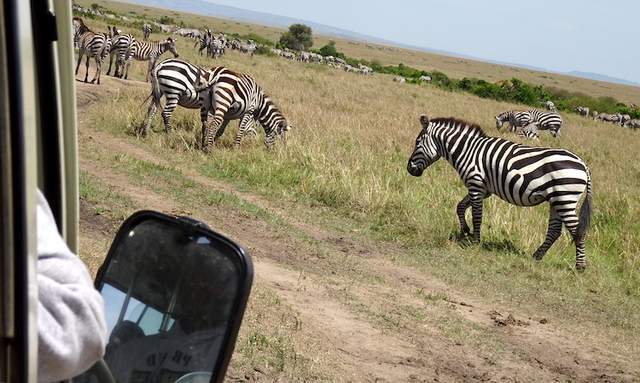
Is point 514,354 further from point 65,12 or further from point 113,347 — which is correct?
point 65,12

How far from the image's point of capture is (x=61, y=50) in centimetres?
141

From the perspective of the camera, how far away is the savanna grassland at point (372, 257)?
204 inches

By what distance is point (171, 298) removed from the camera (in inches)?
66.7

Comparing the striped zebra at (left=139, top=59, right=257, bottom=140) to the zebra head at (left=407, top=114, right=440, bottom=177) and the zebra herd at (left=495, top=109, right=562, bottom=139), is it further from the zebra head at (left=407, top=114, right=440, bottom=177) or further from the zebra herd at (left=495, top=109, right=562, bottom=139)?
the zebra herd at (left=495, top=109, right=562, bottom=139)

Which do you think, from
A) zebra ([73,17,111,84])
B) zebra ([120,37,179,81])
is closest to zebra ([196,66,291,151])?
zebra ([73,17,111,84])

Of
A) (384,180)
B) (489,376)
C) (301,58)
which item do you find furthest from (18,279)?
(301,58)

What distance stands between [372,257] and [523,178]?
6.83 feet

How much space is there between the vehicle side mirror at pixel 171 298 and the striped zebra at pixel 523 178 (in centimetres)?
748

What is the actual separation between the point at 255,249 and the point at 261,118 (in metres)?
6.69

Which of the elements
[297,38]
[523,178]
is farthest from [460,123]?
[297,38]

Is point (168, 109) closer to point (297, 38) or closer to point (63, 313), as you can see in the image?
point (63, 313)

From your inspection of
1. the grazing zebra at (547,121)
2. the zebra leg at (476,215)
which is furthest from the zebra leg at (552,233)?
the grazing zebra at (547,121)

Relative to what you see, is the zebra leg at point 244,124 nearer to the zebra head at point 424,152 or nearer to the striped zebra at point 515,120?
the zebra head at point 424,152

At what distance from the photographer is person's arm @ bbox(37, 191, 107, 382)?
1064 millimetres
